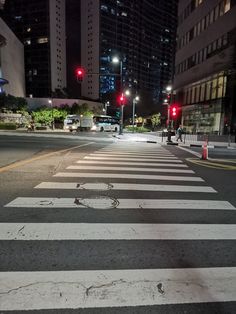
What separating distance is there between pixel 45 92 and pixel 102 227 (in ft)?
417

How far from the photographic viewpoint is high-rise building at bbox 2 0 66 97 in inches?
4970

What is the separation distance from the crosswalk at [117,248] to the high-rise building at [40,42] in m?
123

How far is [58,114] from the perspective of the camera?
244ft

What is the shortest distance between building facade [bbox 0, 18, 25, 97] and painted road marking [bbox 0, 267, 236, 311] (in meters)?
81.9

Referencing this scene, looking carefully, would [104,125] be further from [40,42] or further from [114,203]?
[40,42]

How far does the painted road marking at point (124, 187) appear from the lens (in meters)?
7.51

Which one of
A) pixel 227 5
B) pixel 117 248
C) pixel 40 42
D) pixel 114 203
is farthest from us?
pixel 40 42

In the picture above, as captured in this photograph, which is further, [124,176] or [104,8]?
[104,8]

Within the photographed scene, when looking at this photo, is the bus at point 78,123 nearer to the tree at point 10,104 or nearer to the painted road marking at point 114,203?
the tree at point 10,104

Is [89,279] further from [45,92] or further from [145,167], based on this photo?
[45,92]

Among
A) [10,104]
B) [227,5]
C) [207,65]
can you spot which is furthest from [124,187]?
[10,104]

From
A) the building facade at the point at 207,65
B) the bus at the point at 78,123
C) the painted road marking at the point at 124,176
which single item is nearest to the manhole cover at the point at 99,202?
the painted road marking at the point at 124,176

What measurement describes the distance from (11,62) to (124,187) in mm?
96395

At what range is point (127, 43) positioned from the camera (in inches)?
6442
